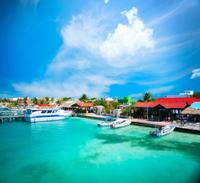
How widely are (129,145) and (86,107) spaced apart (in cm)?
3489

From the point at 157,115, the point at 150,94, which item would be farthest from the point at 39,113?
the point at 150,94

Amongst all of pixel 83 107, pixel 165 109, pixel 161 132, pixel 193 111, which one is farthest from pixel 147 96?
pixel 161 132

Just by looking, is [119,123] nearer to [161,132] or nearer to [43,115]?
[161,132]

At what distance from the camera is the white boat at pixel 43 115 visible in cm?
3878

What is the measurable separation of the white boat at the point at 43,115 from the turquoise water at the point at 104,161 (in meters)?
18.9

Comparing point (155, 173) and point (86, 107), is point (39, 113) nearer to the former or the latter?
point (86, 107)

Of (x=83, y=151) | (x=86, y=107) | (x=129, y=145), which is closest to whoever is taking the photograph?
(x=83, y=151)

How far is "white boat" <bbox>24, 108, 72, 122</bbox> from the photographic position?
38781 millimetres

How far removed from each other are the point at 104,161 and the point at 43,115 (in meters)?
29.6

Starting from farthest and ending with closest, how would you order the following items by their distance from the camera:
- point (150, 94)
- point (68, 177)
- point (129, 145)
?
point (150, 94) → point (129, 145) → point (68, 177)

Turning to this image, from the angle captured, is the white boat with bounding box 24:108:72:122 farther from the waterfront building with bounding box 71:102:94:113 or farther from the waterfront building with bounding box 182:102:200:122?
the waterfront building with bounding box 182:102:200:122

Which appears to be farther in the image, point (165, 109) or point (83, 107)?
point (83, 107)

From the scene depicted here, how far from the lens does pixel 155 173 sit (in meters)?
11.4

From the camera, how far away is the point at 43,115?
39.9 meters
